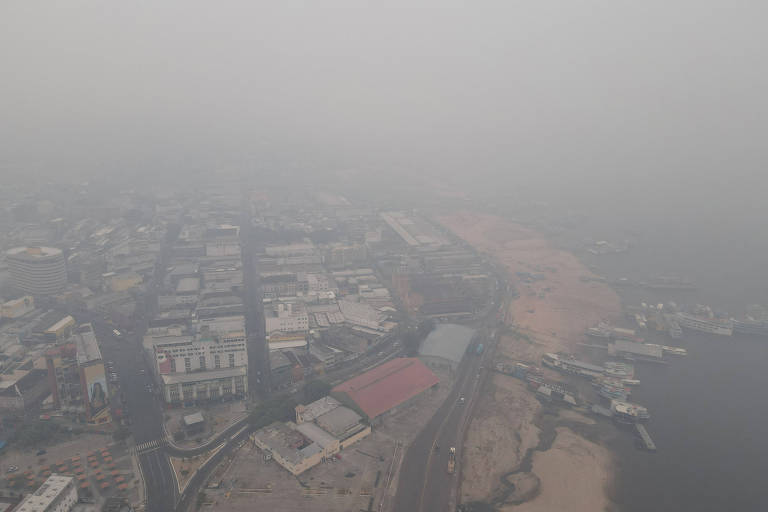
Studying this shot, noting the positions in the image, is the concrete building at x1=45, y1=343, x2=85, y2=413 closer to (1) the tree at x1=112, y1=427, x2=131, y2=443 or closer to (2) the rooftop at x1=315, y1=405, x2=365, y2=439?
(1) the tree at x1=112, y1=427, x2=131, y2=443

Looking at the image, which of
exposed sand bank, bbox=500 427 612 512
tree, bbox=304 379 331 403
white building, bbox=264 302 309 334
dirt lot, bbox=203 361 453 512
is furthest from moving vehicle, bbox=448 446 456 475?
white building, bbox=264 302 309 334

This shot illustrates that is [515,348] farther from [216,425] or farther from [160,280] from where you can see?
[160,280]

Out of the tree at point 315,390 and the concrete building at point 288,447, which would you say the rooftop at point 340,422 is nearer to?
the concrete building at point 288,447

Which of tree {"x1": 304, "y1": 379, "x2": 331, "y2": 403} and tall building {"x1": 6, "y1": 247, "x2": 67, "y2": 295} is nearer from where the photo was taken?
tree {"x1": 304, "y1": 379, "x2": 331, "y2": 403}

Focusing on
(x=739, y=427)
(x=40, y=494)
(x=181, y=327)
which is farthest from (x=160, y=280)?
(x=739, y=427)

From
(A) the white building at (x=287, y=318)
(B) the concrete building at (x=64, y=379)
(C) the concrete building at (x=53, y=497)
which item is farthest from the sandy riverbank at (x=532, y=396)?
(B) the concrete building at (x=64, y=379)

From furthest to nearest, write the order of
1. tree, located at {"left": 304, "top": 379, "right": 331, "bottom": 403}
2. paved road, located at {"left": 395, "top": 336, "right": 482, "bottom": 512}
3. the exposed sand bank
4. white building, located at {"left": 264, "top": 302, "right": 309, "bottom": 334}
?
white building, located at {"left": 264, "top": 302, "right": 309, "bottom": 334} < tree, located at {"left": 304, "top": 379, "right": 331, "bottom": 403} < the exposed sand bank < paved road, located at {"left": 395, "top": 336, "right": 482, "bottom": 512}

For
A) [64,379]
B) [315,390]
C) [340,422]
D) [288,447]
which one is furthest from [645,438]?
[64,379]
